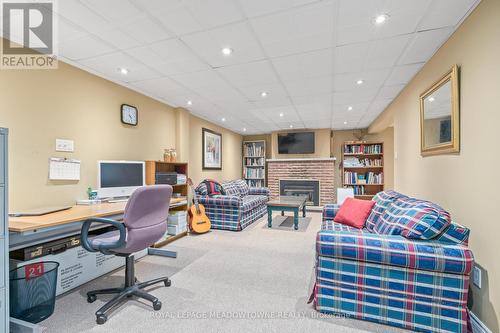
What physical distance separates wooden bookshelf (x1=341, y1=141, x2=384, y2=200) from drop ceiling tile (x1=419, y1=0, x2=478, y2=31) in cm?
451

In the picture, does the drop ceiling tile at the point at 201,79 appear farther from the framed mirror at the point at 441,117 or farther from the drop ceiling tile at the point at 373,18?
the framed mirror at the point at 441,117

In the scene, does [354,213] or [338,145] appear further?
[338,145]

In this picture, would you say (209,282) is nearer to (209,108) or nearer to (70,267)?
(70,267)

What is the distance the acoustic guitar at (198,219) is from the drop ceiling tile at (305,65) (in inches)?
101

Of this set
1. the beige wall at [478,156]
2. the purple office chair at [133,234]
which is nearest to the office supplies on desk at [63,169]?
the purple office chair at [133,234]

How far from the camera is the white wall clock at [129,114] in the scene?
3357 mm

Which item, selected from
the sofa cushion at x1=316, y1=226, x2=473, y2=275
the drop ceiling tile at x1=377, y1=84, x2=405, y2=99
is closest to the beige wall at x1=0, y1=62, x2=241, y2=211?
the sofa cushion at x1=316, y1=226, x2=473, y2=275

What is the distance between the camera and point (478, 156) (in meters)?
1.68

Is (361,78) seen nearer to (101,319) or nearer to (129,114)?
(129,114)

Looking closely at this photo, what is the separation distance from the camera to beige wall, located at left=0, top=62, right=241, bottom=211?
7.22 feet

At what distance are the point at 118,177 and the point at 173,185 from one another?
0.94m

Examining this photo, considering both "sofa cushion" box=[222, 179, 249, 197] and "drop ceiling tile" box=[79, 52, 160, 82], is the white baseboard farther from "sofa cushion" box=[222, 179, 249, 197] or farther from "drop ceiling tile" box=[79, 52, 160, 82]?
"sofa cushion" box=[222, 179, 249, 197]

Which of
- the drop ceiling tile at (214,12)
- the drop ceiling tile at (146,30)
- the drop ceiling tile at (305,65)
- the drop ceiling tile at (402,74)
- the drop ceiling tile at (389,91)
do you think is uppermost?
the drop ceiling tile at (146,30)

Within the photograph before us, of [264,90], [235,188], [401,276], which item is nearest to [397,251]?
[401,276]
